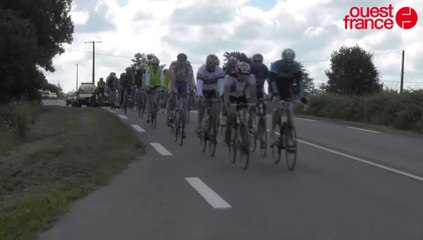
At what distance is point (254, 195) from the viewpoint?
845 centimetres

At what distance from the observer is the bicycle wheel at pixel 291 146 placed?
10547mm

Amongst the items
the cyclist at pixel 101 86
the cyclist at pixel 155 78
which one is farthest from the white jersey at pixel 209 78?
the cyclist at pixel 101 86

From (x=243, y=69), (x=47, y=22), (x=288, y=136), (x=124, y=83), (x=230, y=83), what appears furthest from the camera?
(x=47, y=22)

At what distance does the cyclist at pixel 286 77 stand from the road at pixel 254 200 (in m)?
1.32

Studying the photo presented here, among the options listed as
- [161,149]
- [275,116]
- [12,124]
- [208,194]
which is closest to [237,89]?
[275,116]

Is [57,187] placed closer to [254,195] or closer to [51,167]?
[51,167]

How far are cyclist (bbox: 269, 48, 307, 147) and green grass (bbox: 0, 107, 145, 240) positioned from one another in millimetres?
3065

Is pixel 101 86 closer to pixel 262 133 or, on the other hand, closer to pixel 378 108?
pixel 378 108

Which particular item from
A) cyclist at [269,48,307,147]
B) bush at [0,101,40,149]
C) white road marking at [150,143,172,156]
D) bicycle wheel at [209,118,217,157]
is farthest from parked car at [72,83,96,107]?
cyclist at [269,48,307,147]

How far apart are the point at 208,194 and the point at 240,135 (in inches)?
110

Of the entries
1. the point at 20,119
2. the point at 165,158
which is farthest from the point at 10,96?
the point at 165,158

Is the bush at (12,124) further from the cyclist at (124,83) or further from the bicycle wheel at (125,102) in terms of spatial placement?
the cyclist at (124,83)

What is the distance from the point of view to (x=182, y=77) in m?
14.5

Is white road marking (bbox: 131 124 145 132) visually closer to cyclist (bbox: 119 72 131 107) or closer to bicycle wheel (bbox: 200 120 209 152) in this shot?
bicycle wheel (bbox: 200 120 209 152)
